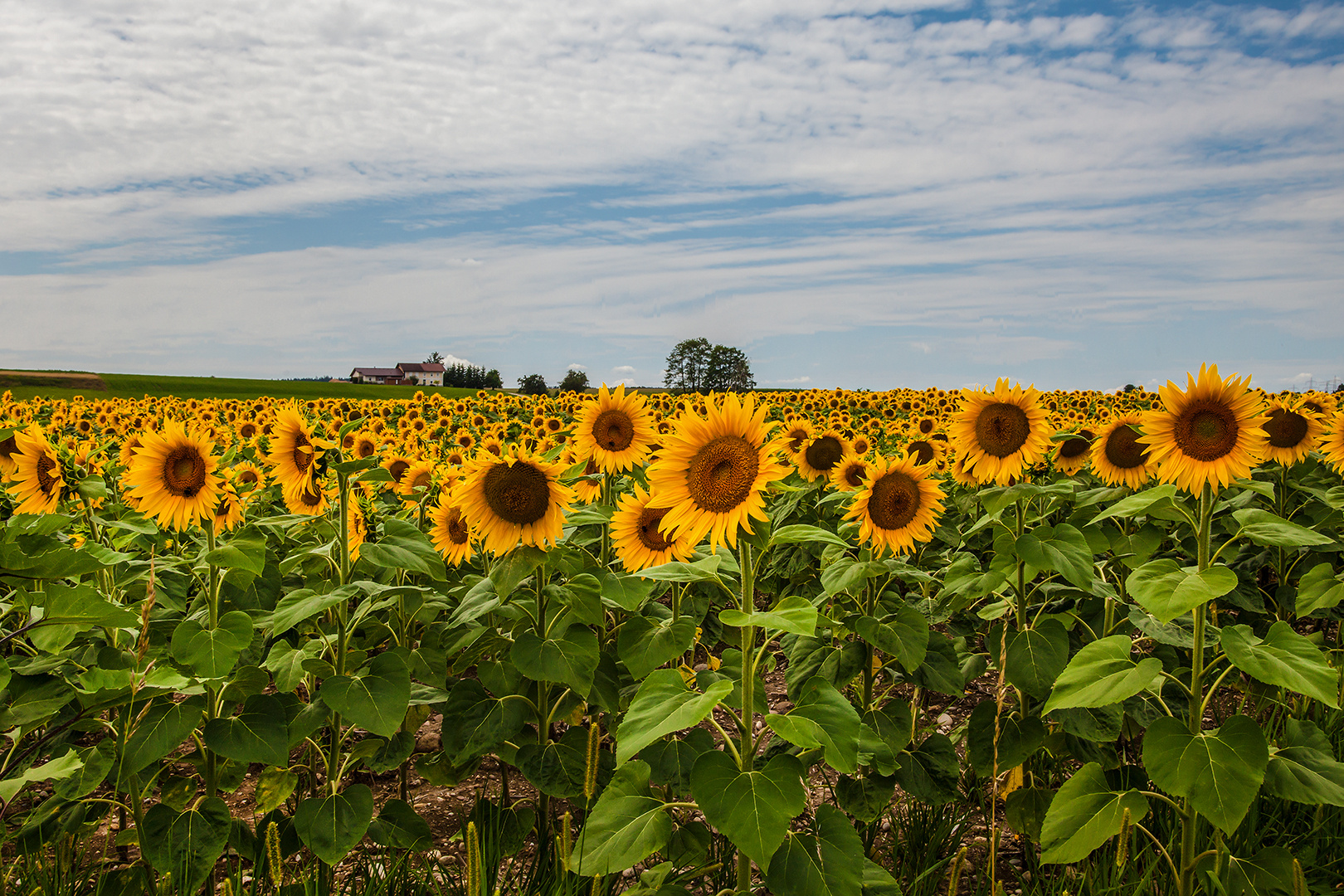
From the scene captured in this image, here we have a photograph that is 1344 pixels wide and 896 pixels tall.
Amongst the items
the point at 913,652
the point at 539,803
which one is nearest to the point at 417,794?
the point at 539,803

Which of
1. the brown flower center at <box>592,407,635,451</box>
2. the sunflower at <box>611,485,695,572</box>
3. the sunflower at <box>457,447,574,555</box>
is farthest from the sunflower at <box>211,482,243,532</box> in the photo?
the sunflower at <box>611,485,695,572</box>

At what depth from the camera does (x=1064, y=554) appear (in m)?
3.47

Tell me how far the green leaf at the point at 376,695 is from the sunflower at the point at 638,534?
3.68 ft

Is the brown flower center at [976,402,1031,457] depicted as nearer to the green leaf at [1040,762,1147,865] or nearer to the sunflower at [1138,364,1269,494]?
the sunflower at [1138,364,1269,494]

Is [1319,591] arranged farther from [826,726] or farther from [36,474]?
[36,474]

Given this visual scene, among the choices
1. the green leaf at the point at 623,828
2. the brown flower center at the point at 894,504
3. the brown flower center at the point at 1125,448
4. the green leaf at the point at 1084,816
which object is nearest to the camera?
the green leaf at the point at 623,828

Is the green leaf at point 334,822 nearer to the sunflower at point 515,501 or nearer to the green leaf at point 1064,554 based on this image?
the sunflower at point 515,501

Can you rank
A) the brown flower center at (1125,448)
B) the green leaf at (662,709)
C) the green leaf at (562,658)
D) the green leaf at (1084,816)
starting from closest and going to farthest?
the green leaf at (662,709)
the green leaf at (1084,816)
the green leaf at (562,658)
the brown flower center at (1125,448)

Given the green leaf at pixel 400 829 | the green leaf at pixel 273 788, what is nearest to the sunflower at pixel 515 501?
the green leaf at pixel 400 829

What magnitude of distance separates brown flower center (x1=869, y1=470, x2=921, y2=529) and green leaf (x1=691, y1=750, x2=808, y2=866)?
212 cm

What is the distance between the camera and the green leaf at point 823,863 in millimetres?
2510

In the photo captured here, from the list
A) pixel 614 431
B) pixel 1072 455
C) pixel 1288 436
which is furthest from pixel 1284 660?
pixel 1288 436

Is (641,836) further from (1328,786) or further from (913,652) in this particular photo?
(1328,786)

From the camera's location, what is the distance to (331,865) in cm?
327
